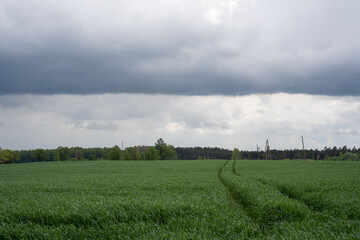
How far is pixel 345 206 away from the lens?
32.3ft

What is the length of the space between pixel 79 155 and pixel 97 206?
188m

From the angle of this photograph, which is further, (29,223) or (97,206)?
(97,206)

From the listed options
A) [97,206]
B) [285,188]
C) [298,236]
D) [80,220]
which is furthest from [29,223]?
[285,188]

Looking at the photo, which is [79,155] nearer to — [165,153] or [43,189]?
[165,153]

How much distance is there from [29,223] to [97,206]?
2208 mm

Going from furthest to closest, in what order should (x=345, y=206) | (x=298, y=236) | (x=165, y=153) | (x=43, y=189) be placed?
1. (x=165, y=153)
2. (x=43, y=189)
3. (x=345, y=206)
4. (x=298, y=236)

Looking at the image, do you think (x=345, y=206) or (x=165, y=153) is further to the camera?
(x=165, y=153)

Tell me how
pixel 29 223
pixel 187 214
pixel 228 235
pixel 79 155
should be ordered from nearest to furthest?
pixel 228 235 < pixel 29 223 < pixel 187 214 < pixel 79 155

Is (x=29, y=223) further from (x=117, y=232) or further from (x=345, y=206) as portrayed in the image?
(x=345, y=206)

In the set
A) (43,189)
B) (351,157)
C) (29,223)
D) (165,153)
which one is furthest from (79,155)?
(29,223)

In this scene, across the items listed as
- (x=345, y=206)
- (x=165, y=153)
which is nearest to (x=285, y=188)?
(x=345, y=206)

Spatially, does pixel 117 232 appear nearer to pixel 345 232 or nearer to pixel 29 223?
pixel 29 223

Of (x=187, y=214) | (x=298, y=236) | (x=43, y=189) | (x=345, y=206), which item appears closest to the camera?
(x=298, y=236)

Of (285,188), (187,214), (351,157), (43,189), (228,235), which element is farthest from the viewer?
(351,157)
